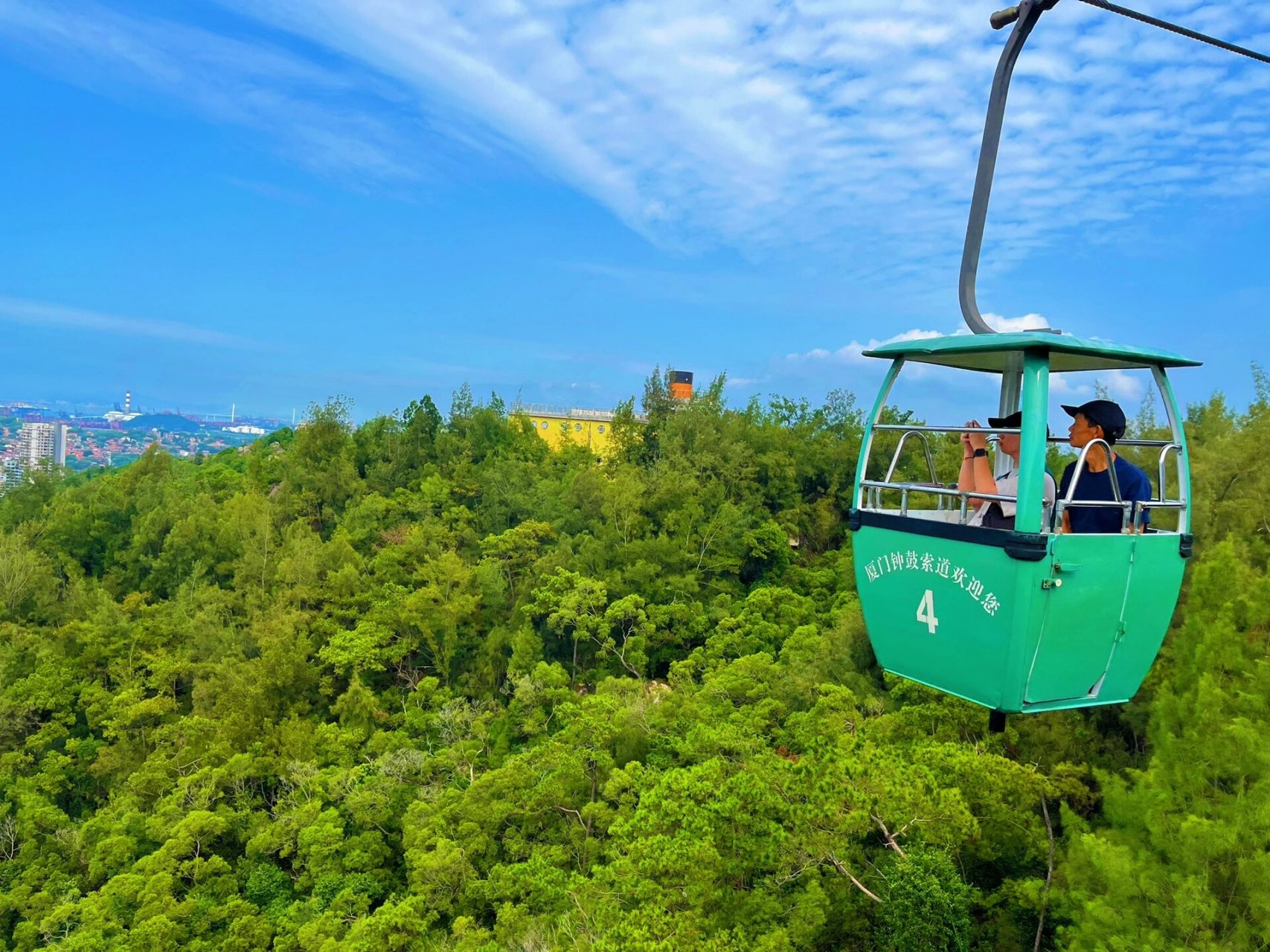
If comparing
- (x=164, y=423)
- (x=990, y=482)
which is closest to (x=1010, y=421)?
(x=990, y=482)

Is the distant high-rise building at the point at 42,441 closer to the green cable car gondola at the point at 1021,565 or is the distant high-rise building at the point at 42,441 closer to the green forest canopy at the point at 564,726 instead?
the green forest canopy at the point at 564,726

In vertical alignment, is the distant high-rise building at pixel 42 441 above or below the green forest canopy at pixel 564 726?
above

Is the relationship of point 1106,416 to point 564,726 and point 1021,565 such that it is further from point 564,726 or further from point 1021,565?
point 564,726

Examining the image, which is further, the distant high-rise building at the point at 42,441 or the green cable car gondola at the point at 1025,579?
the distant high-rise building at the point at 42,441

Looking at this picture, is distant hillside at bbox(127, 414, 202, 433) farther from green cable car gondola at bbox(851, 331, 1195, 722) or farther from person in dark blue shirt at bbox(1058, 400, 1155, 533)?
person in dark blue shirt at bbox(1058, 400, 1155, 533)

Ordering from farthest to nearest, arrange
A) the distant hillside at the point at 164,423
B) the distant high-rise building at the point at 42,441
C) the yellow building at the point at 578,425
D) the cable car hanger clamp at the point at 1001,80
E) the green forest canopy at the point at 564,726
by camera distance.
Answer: the distant hillside at the point at 164,423
the distant high-rise building at the point at 42,441
the yellow building at the point at 578,425
the green forest canopy at the point at 564,726
the cable car hanger clamp at the point at 1001,80

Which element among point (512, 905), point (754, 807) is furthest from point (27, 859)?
point (754, 807)

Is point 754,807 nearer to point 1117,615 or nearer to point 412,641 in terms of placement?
point 1117,615

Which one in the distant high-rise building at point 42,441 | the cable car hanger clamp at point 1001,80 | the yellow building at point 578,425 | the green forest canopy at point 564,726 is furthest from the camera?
the distant high-rise building at point 42,441

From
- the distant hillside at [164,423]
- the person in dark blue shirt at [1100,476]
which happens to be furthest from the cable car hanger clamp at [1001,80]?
the distant hillside at [164,423]
